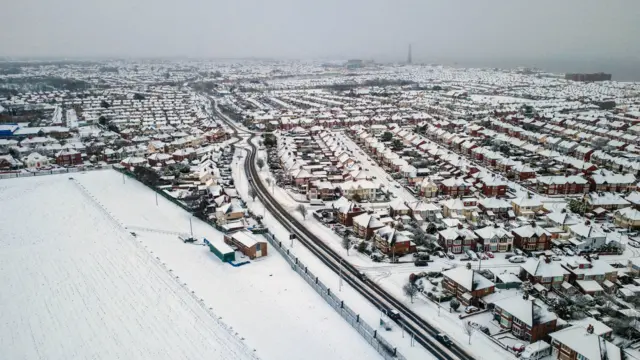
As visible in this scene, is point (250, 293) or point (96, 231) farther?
point (96, 231)

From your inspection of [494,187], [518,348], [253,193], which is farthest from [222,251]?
[494,187]

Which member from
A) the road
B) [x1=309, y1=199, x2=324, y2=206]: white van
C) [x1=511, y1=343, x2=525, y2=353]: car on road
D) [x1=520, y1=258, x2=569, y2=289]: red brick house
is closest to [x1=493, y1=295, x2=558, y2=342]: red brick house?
[x1=511, y1=343, x2=525, y2=353]: car on road

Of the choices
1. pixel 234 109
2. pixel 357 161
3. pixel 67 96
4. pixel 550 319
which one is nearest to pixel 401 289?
pixel 550 319

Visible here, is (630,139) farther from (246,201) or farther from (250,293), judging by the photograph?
(250,293)

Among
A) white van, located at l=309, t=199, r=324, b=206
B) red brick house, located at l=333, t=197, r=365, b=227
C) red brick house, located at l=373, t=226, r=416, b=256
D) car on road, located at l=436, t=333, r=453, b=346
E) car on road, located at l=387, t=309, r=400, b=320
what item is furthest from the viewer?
white van, located at l=309, t=199, r=324, b=206

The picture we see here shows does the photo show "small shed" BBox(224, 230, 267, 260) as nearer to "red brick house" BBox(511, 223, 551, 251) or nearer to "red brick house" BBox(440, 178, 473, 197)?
"red brick house" BBox(511, 223, 551, 251)

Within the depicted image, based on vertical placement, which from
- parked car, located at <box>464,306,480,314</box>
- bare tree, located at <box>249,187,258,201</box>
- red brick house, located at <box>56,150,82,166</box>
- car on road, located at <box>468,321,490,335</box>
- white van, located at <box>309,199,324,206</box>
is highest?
red brick house, located at <box>56,150,82,166</box>
